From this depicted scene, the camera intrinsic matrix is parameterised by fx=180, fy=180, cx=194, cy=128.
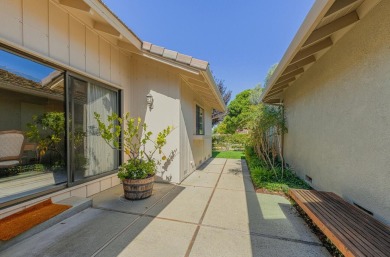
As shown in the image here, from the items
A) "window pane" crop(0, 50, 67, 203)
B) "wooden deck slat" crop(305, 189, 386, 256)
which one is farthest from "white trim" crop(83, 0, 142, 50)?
"wooden deck slat" crop(305, 189, 386, 256)

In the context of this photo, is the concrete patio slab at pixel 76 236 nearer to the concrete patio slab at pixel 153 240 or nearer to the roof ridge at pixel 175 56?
the concrete patio slab at pixel 153 240

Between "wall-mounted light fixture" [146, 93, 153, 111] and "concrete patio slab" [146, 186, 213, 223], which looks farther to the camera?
"wall-mounted light fixture" [146, 93, 153, 111]

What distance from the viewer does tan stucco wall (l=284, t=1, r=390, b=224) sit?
226 centimetres

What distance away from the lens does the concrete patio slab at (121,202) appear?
336 cm

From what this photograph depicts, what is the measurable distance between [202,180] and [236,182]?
100cm

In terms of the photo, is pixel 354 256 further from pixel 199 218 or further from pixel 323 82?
Result: pixel 323 82

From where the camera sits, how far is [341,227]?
6.74ft

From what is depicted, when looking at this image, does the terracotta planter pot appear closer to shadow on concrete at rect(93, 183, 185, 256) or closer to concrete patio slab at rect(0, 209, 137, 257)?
shadow on concrete at rect(93, 183, 185, 256)

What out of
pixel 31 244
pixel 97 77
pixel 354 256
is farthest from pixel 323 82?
pixel 31 244

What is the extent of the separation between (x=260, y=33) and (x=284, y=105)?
5396 mm

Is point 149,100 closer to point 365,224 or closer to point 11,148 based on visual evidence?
point 11,148

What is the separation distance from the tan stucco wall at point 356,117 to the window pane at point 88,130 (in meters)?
4.87

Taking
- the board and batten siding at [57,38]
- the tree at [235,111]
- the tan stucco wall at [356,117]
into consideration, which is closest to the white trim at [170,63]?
the board and batten siding at [57,38]

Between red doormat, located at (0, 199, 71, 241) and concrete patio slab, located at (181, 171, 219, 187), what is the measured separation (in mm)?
2934
